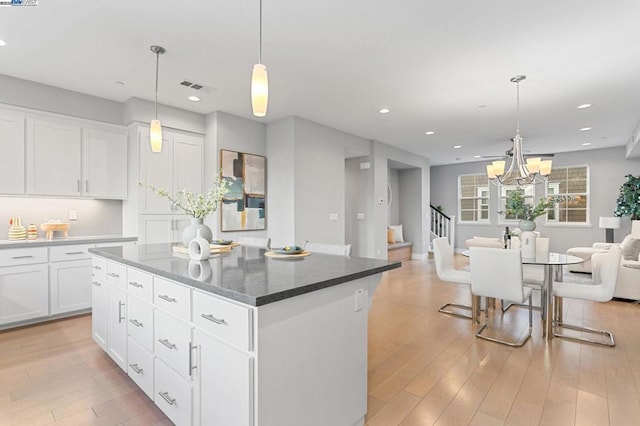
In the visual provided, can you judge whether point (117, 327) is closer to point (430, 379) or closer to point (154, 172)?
point (430, 379)

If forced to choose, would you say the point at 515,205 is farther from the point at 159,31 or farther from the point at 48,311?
the point at 48,311

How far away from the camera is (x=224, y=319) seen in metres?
1.46

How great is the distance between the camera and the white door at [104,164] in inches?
164

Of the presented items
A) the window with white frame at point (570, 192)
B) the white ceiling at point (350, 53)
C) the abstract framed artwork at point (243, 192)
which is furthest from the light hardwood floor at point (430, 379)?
the window with white frame at point (570, 192)

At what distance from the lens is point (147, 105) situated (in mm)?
4398

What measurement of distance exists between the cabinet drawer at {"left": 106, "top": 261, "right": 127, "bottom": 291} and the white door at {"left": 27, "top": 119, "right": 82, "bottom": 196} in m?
2.03

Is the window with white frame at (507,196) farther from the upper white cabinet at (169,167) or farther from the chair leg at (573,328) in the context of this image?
the upper white cabinet at (169,167)

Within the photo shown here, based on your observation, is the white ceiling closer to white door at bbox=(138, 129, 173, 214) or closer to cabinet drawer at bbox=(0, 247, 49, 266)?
white door at bbox=(138, 129, 173, 214)

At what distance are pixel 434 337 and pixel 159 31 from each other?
147 inches

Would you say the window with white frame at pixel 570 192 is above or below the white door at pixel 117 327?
above

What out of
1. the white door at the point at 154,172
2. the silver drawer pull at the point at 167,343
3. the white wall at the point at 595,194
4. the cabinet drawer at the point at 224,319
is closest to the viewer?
the cabinet drawer at the point at 224,319

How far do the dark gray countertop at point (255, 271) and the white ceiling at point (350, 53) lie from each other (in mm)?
1826

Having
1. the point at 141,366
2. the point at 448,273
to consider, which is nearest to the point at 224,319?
the point at 141,366

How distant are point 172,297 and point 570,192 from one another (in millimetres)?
9785
